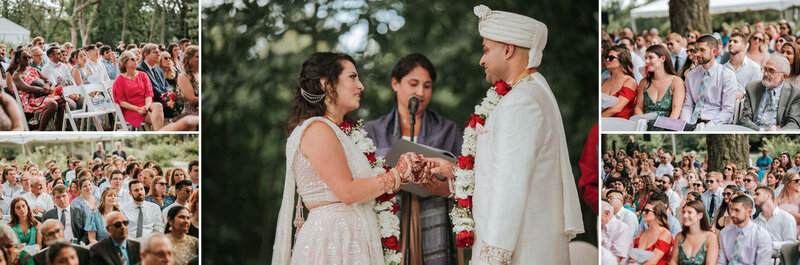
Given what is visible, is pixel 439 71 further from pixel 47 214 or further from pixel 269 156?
pixel 47 214

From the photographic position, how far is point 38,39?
169 inches

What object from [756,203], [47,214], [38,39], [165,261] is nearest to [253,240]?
[165,261]

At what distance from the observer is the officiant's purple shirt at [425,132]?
556 centimetres

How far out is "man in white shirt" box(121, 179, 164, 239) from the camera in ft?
14.5

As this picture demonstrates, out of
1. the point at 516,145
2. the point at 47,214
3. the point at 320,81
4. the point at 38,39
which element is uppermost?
the point at 38,39

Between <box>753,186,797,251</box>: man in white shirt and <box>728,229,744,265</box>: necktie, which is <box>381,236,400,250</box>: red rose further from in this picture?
<box>753,186,797,251</box>: man in white shirt

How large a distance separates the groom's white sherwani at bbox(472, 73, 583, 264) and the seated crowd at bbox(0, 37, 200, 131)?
1.92 meters

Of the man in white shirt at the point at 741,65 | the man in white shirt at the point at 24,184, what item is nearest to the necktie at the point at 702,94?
the man in white shirt at the point at 741,65

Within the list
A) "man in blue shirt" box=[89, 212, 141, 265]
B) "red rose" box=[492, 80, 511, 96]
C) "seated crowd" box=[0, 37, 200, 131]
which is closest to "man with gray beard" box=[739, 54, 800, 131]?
"red rose" box=[492, 80, 511, 96]

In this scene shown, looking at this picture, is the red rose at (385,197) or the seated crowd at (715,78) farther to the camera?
the seated crowd at (715,78)

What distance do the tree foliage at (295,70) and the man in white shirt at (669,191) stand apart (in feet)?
5.02

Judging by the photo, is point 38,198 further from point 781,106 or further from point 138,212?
point 781,106

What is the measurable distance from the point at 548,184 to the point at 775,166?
5.27 ft

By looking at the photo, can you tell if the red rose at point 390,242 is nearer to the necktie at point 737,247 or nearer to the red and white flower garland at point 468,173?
the red and white flower garland at point 468,173
